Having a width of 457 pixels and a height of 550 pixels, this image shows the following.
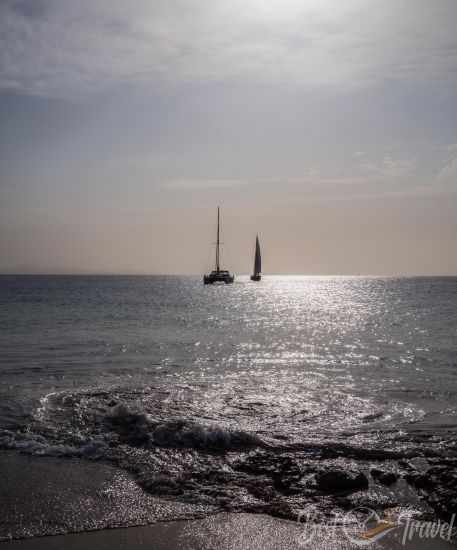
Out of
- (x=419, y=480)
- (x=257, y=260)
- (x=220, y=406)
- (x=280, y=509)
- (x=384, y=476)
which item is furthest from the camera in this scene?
(x=257, y=260)

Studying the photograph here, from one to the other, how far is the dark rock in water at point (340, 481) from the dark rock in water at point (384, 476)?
27 cm

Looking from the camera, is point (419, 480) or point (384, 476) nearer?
point (419, 480)

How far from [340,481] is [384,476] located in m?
0.97

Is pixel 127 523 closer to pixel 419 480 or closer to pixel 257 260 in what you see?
pixel 419 480

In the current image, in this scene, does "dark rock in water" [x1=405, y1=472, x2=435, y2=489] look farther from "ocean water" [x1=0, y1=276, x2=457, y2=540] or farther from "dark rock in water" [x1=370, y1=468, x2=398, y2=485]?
"ocean water" [x1=0, y1=276, x2=457, y2=540]

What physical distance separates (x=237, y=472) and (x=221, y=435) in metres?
2.04

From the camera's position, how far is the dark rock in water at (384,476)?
8.31m

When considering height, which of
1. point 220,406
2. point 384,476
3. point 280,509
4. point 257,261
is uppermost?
point 257,261

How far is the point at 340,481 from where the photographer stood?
816cm

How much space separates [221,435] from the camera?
35.0 ft

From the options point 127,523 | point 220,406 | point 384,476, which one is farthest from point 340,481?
point 220,406

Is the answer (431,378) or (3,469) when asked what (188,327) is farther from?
(3,469)

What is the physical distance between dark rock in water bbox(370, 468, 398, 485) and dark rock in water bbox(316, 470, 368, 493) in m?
0.27

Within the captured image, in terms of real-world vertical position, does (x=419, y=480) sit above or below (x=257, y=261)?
below
